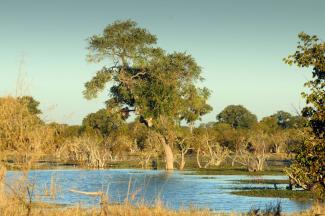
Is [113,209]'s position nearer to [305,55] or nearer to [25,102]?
[25,102]

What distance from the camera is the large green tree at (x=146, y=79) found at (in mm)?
75750

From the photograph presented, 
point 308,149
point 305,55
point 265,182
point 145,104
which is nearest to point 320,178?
point 308,149

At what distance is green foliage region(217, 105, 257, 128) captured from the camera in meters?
180

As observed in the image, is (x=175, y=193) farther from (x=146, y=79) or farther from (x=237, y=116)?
(x=237, y=116)

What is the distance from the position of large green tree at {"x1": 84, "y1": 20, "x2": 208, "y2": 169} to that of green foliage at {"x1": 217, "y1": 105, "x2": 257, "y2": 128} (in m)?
102

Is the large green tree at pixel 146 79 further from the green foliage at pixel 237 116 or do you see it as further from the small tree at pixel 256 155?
the green foliage at pixel 237 116

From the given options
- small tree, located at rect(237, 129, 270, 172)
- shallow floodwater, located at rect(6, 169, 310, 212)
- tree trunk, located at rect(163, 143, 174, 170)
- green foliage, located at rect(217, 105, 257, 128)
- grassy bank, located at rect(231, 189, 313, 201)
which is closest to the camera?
shallow floodwater, located at rect(6, 169, 310, 212)

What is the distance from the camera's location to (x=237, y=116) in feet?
600

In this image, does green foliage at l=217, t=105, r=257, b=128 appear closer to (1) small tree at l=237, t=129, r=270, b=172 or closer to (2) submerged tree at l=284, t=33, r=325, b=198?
(1) small tree at l=237, t=129, r=270, b=172

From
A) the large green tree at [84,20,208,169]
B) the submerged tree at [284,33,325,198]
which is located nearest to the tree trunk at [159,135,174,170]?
the large green tree at [84,20,208,169]

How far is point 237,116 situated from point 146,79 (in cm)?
10783

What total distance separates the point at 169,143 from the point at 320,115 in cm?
6546

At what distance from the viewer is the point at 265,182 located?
1987 inches

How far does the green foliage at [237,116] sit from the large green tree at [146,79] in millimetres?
101596
